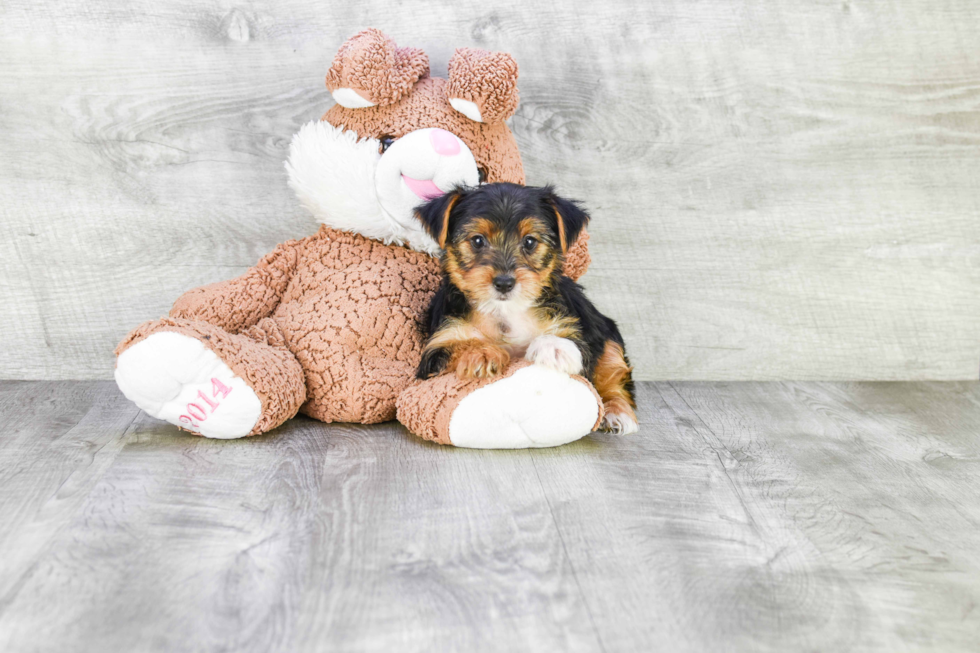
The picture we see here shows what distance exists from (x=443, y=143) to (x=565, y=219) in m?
0.44

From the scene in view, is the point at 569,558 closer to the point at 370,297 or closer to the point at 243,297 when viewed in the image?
the point at 370,297

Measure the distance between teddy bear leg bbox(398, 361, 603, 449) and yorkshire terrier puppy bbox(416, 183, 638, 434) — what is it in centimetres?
4

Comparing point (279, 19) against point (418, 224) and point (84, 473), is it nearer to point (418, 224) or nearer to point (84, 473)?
point (418, 224)

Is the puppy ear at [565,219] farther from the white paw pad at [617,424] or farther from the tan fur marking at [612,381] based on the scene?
the white paw pad at [617,424]

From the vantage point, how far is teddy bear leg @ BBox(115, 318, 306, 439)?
82.2 inches

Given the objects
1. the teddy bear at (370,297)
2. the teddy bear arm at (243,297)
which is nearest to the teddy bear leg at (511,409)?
the teddy bear at (370,297)

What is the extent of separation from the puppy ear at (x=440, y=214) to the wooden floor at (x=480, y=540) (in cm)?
57

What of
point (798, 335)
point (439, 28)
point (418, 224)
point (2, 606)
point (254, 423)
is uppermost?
point (439, 28)

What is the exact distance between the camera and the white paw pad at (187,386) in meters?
2.08

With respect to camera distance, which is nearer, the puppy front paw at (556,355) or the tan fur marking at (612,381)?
the puppy front paw at (556,355)

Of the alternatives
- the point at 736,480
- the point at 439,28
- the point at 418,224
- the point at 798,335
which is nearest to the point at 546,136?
the point at 439,28

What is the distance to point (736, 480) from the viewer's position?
209cm

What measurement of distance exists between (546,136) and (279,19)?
39.7 inches

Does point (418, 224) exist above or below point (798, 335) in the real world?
above
